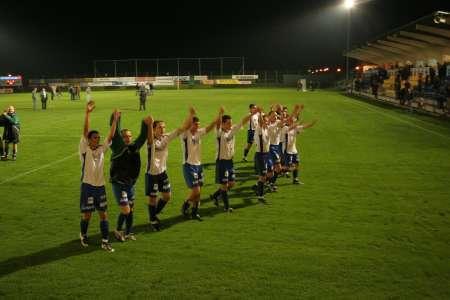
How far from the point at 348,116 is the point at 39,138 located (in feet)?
62.6

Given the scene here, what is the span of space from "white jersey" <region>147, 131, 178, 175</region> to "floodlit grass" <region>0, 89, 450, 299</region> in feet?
4.08

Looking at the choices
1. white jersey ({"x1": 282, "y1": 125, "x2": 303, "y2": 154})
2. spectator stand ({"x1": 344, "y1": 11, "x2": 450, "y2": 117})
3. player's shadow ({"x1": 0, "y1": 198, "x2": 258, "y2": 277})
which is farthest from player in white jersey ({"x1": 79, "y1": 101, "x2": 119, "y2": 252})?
spectator stand ({"x1": 344, "y1": 11, "x2": 450, "y2": 117})

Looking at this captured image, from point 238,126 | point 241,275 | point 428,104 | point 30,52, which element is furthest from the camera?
point 30,52

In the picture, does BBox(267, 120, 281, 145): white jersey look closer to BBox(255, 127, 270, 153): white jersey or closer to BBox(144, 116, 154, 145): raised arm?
BBox(255, 127, 270, 153): white jersey

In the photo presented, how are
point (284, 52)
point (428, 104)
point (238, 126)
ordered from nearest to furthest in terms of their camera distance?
point (238, 126), point (428, 104), point (284, 52)

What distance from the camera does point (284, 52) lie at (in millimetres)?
106125

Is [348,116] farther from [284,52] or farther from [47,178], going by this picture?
[284,52]

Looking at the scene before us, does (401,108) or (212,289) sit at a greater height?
(401,108)

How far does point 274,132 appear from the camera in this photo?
1202cm

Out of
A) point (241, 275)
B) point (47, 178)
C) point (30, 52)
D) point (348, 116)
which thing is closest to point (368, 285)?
point (241, 275)

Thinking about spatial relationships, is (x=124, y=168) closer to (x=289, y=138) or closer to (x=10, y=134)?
(x=289, y=138)

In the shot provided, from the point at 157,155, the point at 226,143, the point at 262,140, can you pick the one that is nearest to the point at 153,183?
the point at 157,155

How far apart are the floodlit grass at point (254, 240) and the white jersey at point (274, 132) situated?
4.35 feet

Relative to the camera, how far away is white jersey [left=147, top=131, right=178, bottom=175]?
888 cm
